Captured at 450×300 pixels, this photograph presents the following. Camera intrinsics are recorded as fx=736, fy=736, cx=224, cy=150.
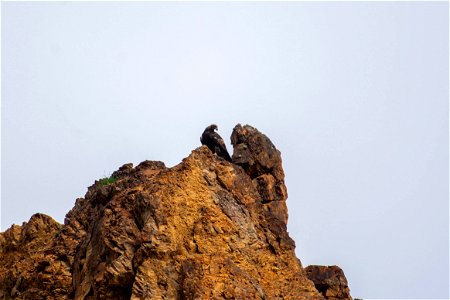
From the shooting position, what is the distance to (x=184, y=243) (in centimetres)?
2917

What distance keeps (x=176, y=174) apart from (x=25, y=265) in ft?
33.1

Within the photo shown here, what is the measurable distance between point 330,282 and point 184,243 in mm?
8666

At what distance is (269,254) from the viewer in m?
30.9

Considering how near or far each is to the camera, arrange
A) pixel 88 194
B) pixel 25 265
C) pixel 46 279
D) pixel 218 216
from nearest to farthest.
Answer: pixel 218 216
pixel 46 279
pixel 25 265
pixel 88 194

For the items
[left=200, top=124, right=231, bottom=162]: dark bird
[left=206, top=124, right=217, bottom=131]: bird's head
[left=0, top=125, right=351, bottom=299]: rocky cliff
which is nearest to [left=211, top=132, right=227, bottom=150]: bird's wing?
[left=200, top=124, right=231, bottom=162]: dark bird

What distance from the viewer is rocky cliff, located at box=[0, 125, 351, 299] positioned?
27.6m

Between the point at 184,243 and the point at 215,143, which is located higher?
the point at 215,143

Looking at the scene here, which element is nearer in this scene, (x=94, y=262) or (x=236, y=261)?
(x=236, y=261)

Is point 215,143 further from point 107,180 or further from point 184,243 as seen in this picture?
point 184,243

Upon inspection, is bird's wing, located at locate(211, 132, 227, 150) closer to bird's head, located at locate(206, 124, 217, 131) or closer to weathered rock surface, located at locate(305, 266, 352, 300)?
bird's head, located at locate(206, 124, 217, 131)

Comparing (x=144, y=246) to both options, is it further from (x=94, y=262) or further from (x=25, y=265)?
(x=25, y=265)

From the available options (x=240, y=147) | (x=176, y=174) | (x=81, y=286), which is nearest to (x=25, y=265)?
(x=81, y=286)

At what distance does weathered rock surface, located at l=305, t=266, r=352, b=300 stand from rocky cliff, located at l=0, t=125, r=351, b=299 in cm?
5

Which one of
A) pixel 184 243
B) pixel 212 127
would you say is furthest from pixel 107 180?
pixel 184 243
